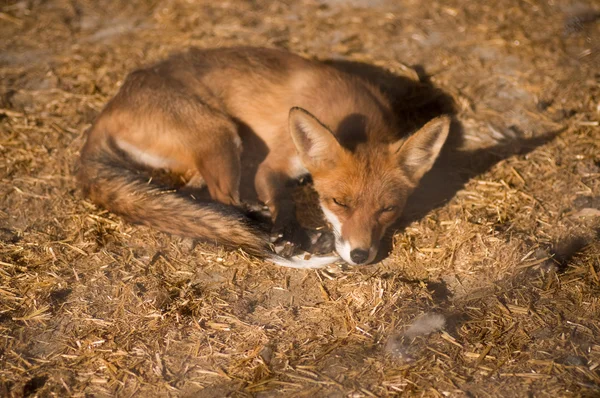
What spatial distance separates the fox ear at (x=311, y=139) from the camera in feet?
11.2

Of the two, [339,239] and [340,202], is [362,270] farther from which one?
[340,202]

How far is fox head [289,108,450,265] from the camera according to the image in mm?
3381

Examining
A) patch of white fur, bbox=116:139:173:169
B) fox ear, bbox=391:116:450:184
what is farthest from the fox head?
patch of white fur, bbox=116:139:173:169

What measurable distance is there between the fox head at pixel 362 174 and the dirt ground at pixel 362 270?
0.30 metres

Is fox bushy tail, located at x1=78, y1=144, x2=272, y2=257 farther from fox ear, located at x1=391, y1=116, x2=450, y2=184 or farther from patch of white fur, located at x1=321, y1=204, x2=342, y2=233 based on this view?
fox ear, located at x1=391, y1=116, x2=450, y2=184

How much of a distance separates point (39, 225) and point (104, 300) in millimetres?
981

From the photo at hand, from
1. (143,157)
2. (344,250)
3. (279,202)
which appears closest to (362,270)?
(344,250)

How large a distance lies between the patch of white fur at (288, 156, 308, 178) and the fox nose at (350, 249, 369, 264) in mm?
1054

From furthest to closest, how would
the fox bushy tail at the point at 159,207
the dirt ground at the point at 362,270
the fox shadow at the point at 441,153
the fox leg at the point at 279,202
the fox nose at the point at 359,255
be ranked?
1. the fox shadow at the point at 441,153
2. the fox leg at the point at 279,202
3. the fox bushy tail at the point at 159,207
4. the fox nose at the point at 359,255
5. the dirt ground at the point at 362,270

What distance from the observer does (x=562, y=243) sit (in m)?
3.68

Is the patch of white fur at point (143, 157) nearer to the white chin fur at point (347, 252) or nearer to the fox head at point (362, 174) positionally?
the fox head at point (362, 174)

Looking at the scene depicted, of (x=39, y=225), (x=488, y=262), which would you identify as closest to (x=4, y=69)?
(x=39, y=225)

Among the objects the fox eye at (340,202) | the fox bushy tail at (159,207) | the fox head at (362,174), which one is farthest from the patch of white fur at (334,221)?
the fox bushy tail at (159,207)

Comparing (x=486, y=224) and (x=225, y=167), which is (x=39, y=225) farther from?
(x=486, y=224)
